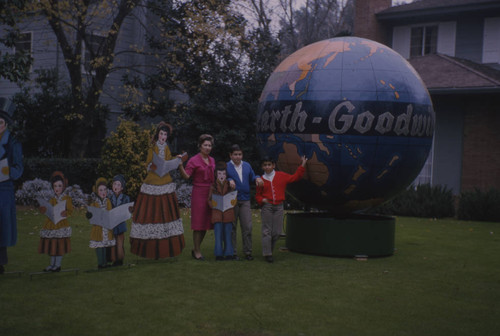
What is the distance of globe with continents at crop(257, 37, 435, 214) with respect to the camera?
8.00 metres

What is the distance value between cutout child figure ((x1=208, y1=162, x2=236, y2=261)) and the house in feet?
32.6

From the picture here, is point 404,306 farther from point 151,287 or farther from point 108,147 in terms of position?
point 108,147

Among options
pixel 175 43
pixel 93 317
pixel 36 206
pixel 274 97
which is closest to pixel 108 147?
pixel 36 206

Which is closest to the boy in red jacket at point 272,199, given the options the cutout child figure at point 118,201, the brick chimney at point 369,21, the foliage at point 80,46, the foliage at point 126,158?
the cutout child figure at point 118,201

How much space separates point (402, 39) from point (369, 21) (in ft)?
4.60

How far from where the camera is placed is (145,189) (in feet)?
25.3

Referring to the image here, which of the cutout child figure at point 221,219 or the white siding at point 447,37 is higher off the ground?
the white siding at point 447,37

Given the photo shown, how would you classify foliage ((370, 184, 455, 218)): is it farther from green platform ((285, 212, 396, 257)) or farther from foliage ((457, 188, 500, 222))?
green platform ((285, 212, 396, 257))

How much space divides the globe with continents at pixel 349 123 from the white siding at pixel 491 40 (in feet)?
40.0

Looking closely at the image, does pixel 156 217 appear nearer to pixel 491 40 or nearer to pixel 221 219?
pixel 221 219

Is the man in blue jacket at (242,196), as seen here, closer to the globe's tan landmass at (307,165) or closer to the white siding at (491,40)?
the globe's tan landmass at (307,165)

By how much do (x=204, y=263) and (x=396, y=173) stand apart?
3044 millimetres

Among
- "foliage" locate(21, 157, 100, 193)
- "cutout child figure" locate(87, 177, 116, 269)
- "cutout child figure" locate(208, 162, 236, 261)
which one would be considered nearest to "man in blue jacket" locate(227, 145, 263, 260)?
"cutout child figure" locate(208, 162, 236, 261)

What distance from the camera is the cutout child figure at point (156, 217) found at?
7645 millimetres
